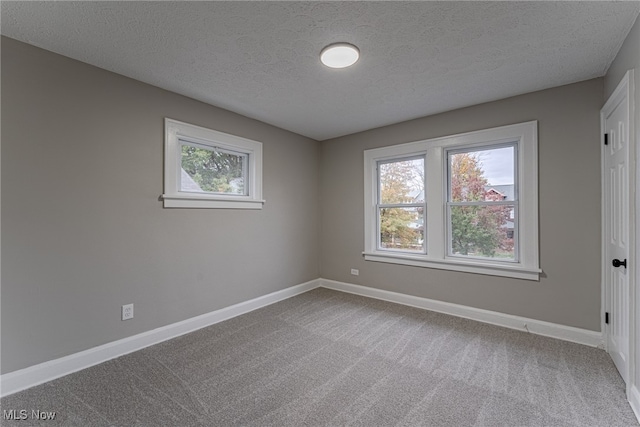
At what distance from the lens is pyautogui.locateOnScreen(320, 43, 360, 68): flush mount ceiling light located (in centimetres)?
201

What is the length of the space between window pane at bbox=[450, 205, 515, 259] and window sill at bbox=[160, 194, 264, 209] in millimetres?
2497

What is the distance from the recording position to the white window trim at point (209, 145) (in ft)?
9.03

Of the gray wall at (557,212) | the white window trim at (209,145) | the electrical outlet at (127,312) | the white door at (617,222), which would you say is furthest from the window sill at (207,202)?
the white door at (617,222)

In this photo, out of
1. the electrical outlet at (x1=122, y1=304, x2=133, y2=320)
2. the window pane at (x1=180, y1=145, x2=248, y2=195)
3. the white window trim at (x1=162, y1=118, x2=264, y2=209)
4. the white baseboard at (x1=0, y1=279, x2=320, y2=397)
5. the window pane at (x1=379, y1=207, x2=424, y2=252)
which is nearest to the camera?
the white baseboard at (x1=0, y1=279, x2=320, y2=397)

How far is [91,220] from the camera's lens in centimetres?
228

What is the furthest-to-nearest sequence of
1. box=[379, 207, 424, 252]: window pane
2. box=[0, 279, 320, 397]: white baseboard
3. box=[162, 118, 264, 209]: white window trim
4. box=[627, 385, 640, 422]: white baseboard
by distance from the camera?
box=[379, 207, 424, 252]: window pane
box=[162, 118, 264, 209]: white window trim
box=[0, 279, 320, 397]: white baseboard
box=[627, 385, 640, 422]: white baseboard

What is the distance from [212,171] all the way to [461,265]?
3124mm

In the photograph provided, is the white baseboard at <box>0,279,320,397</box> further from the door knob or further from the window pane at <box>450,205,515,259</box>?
the door knob

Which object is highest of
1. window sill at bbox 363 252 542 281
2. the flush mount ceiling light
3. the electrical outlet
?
the flush mount ceiling light

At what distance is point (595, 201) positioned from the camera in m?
2.51

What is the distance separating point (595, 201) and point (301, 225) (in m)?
3.35

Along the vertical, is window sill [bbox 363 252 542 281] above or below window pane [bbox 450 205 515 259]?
below

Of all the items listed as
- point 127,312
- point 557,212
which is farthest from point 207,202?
point 557,212
